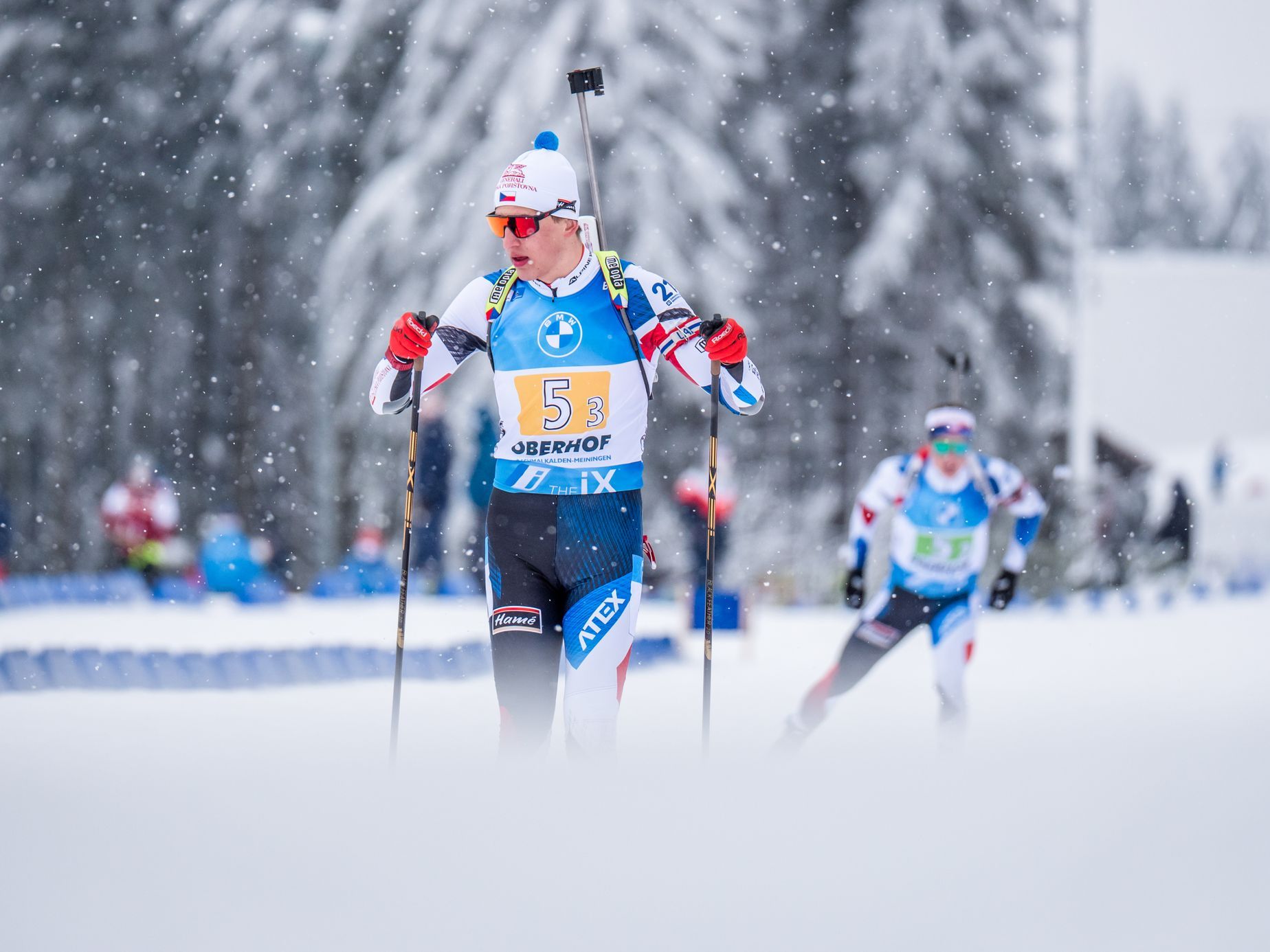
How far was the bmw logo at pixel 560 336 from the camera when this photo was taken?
4.84m

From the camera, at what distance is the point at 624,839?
4.08 meters

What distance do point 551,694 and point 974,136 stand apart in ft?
65.4

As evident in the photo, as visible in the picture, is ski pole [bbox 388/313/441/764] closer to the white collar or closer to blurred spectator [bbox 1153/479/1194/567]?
the white collar

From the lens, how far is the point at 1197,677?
10.5 metres

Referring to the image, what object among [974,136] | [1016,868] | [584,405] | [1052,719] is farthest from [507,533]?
→ [974,136]

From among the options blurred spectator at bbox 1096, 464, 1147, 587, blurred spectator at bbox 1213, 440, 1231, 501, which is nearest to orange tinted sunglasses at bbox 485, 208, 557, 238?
blurred spectator at bbox 1096, 464, 1147, 587

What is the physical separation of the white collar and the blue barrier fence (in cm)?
388

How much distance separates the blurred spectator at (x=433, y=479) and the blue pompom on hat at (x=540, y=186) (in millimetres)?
A: 9056

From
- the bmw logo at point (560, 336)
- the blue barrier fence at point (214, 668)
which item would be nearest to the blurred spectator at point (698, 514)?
the blue barrier fence at point (214, 668)

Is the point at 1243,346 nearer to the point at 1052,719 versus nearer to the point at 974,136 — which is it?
the point at 974,136

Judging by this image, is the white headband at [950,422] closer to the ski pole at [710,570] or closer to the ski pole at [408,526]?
the ski pole at [710,570]

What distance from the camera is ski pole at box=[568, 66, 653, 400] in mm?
4914

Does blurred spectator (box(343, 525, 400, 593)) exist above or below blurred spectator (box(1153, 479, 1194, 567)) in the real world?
below

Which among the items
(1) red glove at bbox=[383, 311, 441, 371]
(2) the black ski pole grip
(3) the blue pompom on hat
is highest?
(2) the black ski pole grip
